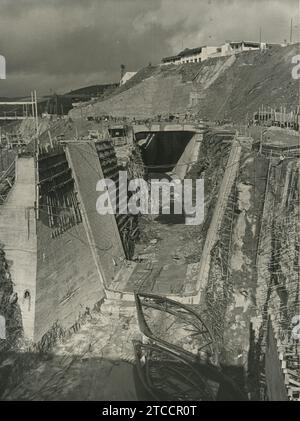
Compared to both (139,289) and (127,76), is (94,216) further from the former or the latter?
(127,76)

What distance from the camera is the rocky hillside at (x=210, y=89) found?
48.7 metres

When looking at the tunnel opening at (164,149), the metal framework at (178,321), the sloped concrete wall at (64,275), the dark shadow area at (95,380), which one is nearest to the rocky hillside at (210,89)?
the tunnel opening at (164,149)

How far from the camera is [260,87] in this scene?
160 feet

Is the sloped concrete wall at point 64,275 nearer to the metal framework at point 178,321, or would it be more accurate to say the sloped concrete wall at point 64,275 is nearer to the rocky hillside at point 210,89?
the metal framework at point 178,321

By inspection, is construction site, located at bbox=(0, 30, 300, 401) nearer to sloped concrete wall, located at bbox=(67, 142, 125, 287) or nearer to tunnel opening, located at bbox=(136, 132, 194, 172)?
sloped concrete wall, located at bbox=(67, 142, 125, 287)

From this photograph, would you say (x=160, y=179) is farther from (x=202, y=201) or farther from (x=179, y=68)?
(x=179, y=68)

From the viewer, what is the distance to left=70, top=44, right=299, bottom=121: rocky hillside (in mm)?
48656

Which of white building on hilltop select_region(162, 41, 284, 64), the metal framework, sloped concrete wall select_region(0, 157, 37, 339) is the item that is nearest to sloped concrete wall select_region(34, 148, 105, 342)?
sloped concrete wall select_region(0, 157, 37, 339)

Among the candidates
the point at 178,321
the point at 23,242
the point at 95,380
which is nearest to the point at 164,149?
the point at 178,321

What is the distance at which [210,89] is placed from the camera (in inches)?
2232

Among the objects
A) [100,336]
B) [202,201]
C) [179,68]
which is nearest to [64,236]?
[100,336]

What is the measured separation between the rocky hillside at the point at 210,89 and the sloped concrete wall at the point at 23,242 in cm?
3447

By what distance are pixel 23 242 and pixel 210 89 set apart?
46.5m

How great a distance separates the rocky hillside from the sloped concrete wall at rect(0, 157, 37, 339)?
34.5 meters
